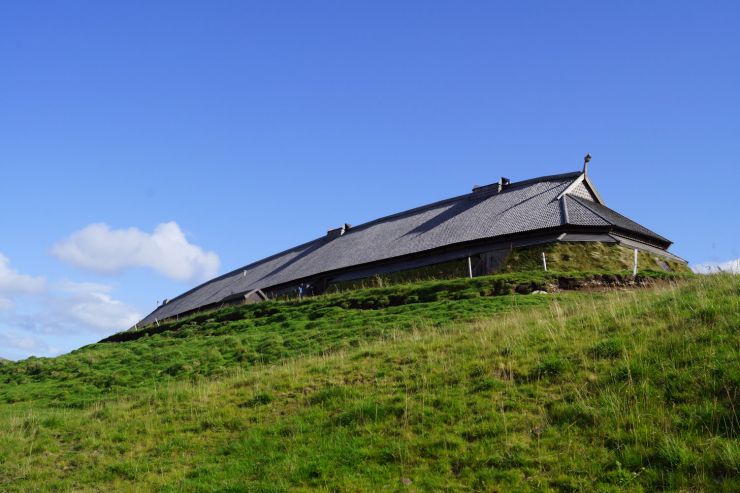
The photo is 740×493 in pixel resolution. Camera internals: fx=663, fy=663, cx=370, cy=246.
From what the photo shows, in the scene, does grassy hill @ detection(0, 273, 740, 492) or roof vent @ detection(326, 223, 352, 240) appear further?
roof vent @ detection(326, 223, 352, 240)

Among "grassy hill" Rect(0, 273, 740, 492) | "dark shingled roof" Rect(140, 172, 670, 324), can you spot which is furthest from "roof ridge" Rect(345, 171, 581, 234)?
"grassy hill" Rect(0, 273, 740, 492)

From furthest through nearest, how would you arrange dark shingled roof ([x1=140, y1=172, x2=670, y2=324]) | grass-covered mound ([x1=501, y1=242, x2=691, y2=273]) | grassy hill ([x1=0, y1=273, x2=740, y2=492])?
dark shingled roof ([x1=140, y1=172, x2=670, y2=324]) → grass-covered mound ([x1=501, y1=242, x2=691, y2=273]) → grassy hill ([x1=0, y1=273, x2=740, y2=492])

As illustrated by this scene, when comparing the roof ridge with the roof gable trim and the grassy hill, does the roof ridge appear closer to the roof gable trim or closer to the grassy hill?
the roof gable trim

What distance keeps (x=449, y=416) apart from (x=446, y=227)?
30.5m

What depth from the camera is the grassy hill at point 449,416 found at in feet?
32.0

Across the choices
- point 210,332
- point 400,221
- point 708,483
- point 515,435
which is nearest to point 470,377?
point 515,435

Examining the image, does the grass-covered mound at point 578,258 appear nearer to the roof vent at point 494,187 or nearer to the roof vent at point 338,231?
the roof vent at point 494,187

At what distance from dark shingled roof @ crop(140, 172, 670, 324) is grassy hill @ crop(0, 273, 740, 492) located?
55.8 ft

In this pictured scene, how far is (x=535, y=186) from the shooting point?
42062 millimetres

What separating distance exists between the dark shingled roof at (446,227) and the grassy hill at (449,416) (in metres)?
17.0

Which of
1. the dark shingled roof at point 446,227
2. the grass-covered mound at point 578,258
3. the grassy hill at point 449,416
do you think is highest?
the dark shingled roof at point 446,227

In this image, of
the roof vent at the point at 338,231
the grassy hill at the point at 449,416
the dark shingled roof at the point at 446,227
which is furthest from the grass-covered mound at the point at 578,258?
the roof vent at the point at 338,231

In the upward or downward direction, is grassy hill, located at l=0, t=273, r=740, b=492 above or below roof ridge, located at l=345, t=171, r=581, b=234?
below

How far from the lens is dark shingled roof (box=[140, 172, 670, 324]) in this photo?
3659 cm
